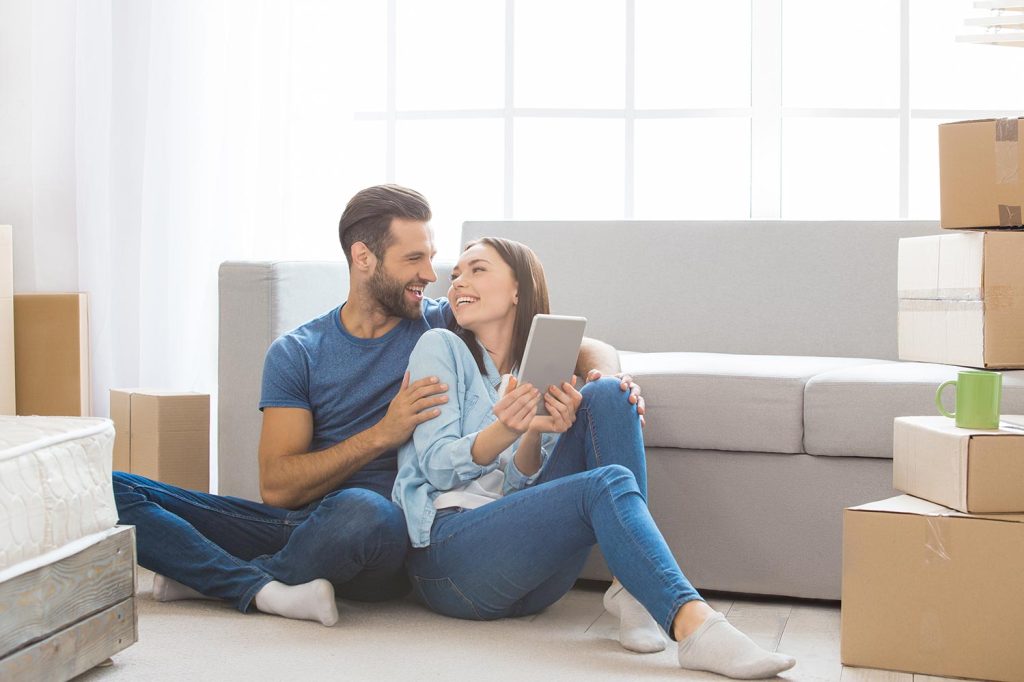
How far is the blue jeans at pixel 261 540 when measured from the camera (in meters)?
2.03

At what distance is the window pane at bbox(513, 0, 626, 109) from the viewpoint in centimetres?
388

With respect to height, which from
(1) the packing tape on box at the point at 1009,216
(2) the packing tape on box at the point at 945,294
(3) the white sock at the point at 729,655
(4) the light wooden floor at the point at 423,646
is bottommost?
(4) the light wooden floor at the point at 423,646

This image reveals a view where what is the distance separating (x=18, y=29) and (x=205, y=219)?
886mm

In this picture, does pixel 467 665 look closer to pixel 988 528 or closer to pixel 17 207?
pixel 988 528

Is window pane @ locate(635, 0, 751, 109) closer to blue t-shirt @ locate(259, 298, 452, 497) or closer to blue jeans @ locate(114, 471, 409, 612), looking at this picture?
blue t-shirt @ locate(259, 298, 452, 497)

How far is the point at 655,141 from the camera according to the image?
153 inches

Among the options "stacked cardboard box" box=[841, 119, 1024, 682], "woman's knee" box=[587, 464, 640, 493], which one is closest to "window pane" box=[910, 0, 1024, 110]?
"stacked cardboard box" box=[841, 119, 1024, 682]

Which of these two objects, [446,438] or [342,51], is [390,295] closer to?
[446,438]

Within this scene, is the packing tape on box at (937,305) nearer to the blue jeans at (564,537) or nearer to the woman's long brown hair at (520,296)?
the blue jeans at (564,537)

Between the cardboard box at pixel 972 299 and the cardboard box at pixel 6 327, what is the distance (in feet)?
8.60

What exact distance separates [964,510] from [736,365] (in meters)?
0.73

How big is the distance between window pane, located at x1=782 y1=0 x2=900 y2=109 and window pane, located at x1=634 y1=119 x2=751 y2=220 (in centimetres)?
23

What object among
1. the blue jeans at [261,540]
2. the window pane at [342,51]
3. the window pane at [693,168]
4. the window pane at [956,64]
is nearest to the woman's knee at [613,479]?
the blue jeans at [261,540]

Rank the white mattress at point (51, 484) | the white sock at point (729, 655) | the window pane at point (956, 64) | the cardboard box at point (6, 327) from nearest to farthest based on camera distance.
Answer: the white mattress at point (51, 484), the white sock at point (729, 655), the cardboard box at point (6, 327), the window pane at point (956, 64)
